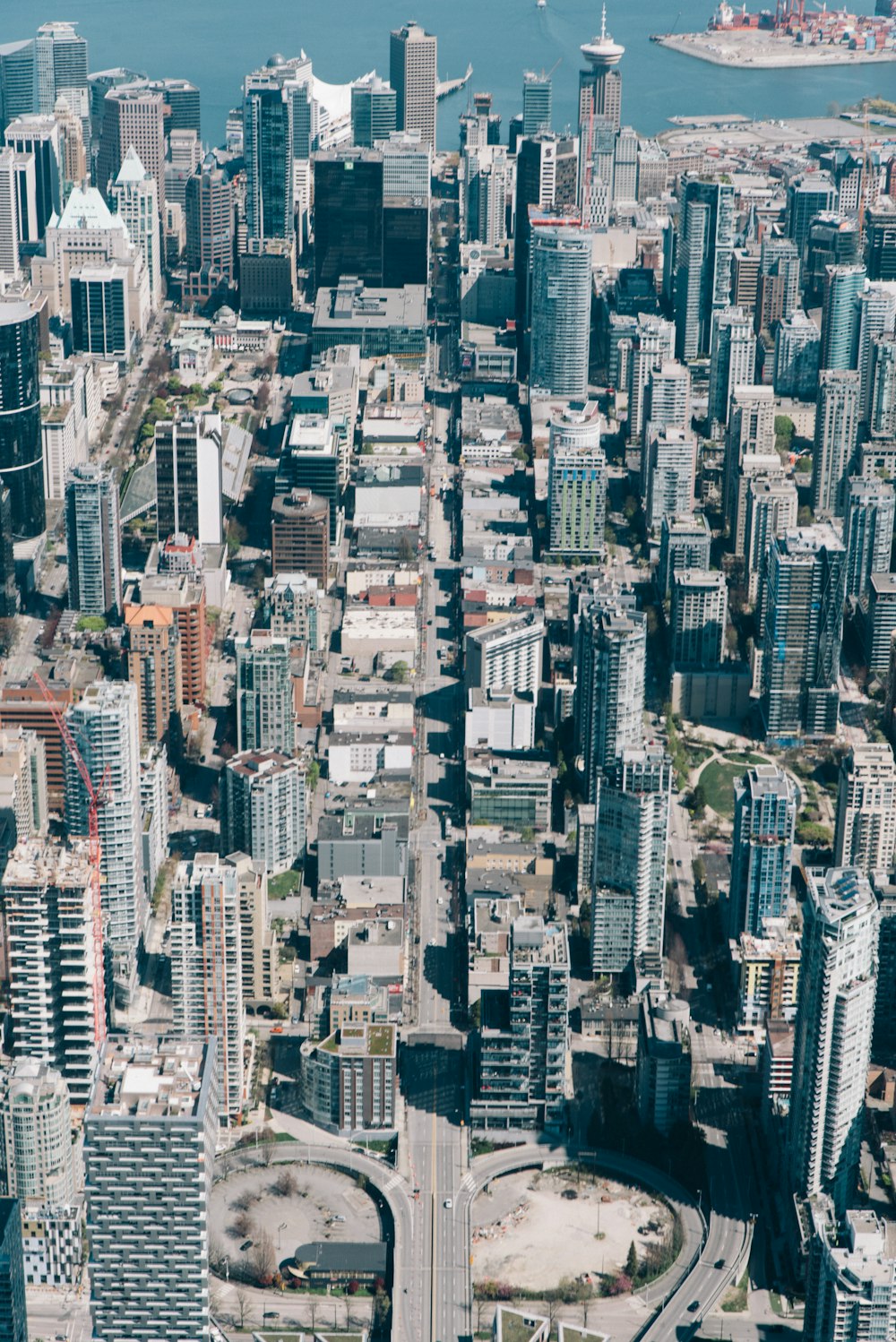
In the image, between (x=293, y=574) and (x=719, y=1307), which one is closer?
(x=719, y=1307)

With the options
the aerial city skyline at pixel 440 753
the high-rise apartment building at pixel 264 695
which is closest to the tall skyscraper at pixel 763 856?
the aerial city skyline at pixel 440 753

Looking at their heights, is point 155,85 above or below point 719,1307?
above

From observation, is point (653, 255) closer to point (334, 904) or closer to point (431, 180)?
point (431, 180)

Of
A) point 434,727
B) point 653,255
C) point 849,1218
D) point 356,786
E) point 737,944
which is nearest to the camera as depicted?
point 849,1218

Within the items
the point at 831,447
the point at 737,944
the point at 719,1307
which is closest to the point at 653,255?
the point at 831,447

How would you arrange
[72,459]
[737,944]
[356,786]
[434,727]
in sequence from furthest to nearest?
[72,459], [434,727], [356,786], [737,944]

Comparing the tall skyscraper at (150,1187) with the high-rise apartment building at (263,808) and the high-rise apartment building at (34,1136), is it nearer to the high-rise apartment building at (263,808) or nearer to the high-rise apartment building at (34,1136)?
the high-rise apartment building at (34,1136)
